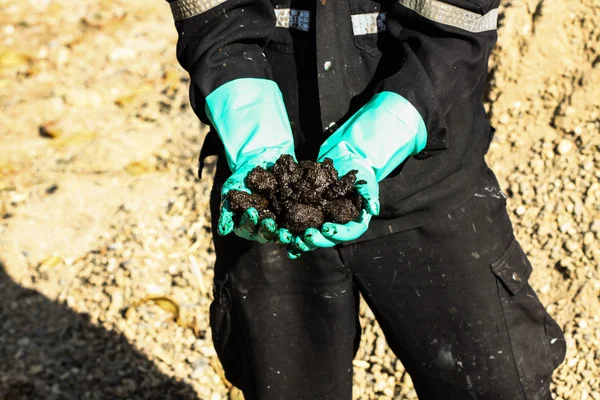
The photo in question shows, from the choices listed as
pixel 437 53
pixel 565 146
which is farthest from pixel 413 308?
pixel 565 146

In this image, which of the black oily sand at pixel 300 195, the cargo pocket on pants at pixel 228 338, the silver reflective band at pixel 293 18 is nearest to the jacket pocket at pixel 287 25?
the silver reflective band at pixel 293 18

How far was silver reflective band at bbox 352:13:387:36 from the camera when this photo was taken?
2.09 meters

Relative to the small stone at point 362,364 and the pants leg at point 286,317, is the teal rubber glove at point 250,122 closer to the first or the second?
the pants leg at point 286,317

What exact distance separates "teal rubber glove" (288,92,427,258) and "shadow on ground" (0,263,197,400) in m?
1.98

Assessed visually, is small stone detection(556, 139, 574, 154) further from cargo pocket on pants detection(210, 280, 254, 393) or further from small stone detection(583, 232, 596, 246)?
cargo pocket on pants detection(210, 280, 254, 393)

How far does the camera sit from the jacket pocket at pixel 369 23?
6.84ft

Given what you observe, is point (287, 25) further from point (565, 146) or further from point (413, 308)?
point (565, 146)

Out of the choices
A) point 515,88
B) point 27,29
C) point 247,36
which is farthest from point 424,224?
point 27,29

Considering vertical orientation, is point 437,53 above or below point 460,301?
above

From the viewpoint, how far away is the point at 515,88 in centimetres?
386

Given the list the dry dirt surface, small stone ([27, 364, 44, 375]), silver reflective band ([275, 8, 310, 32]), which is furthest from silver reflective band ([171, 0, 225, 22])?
small stone ([27, 364, 44, 375])

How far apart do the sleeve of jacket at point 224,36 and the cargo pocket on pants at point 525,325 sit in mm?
856

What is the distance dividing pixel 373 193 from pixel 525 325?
68 cm

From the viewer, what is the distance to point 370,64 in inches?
83.6
